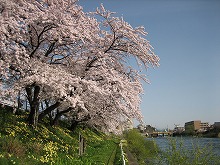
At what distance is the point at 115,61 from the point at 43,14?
5884mm

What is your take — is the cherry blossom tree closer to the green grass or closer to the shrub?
the shrub

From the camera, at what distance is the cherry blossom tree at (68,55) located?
40.5 ft

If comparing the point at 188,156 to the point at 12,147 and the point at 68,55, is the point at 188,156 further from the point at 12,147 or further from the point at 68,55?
the point at 68,55

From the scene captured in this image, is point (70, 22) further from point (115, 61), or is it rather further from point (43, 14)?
point (115, 61)

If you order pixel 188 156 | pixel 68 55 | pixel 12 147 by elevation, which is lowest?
pixel 188 156

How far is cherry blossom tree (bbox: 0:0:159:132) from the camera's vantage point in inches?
486

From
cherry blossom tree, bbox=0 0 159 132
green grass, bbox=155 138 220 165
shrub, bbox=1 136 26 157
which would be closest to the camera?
green grass, bbox=155 138 220 165

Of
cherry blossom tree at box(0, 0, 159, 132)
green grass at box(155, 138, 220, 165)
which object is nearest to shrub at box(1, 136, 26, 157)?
cherry blossom tree at box(0, 0, 159, 132)

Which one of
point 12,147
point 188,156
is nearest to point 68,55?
point 12,147

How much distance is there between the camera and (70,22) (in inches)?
529

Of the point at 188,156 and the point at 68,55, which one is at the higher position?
the point at 68,55

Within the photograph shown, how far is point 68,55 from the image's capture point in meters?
16.3

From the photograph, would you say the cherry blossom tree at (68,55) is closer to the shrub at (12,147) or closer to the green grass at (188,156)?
the shrub at (12,147)

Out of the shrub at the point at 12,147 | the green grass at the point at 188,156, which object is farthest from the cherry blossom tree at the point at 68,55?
the green grass at the point at 188,156
